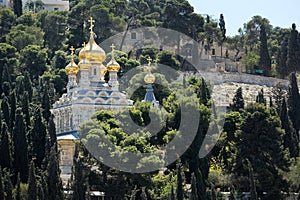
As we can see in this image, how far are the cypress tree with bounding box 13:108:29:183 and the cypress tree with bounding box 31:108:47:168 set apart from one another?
4.39ft

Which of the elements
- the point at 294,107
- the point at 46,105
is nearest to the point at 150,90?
the point at 46,105

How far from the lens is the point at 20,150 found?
138 ft

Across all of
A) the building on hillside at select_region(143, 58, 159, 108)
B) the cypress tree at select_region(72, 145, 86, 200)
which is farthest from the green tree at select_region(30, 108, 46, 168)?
the building on hillside at select_region(143, 58, 159, 108)

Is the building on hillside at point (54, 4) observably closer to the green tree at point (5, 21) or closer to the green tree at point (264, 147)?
the green tree at point (5, 21)

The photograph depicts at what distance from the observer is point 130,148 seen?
42.6 m

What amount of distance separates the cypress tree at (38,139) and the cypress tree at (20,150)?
134 cm

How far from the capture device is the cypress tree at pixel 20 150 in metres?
41.7

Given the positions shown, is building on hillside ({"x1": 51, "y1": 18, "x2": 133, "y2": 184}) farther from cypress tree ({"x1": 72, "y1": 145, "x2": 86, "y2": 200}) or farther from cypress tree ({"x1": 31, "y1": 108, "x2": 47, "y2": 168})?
cypress tree ({"x1": 72, "y1": 145, "x2": 86, "y2": 200})

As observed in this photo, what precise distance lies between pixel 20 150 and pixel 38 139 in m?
2.28

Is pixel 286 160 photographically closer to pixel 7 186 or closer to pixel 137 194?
pixel 137 194

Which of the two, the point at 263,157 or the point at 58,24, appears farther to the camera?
the point at 58,24

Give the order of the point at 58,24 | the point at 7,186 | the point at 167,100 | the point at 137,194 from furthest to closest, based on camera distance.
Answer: the point at 58,24
the point at 167,100
the point at 137,194
the point at 7,186

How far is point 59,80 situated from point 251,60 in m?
18.5

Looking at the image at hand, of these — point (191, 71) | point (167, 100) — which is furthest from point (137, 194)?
point (191, 71)
